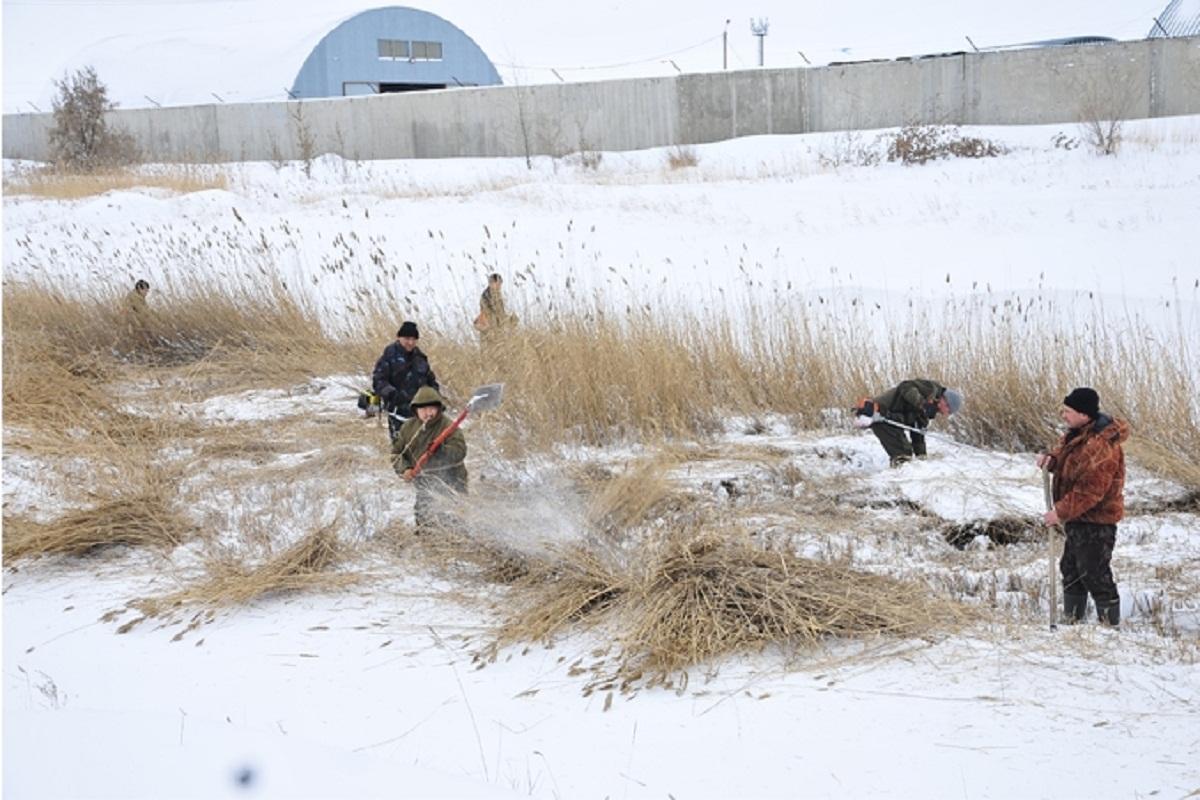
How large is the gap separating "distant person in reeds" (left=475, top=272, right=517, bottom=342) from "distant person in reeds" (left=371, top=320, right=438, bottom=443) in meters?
2.04

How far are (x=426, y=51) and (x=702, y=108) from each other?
1361 cm

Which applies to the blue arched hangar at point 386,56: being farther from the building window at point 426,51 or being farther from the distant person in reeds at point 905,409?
the distant person in reeds at point 905,409

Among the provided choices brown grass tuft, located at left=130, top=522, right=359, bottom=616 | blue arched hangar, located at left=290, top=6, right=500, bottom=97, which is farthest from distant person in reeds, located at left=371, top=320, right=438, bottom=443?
blue arched hangar, located at left=290, top=6, right=500, bottom=97

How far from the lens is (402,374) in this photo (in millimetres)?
7918

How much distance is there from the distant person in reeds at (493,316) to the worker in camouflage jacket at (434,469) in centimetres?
300

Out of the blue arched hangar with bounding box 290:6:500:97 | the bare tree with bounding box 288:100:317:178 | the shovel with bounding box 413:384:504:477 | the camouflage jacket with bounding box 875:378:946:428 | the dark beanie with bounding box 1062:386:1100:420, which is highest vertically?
the blue arched hangar with bounding box 290:6:500:97

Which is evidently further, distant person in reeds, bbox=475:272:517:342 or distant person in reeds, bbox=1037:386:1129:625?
distant person in reeds, bbox=475:272:517:342

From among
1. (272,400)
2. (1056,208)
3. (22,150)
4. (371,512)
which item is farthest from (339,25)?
(371,512)

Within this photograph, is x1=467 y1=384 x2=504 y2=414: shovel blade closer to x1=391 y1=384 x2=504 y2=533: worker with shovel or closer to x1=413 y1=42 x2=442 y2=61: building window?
x1=391 y1=384 x2=504 y2=533: worker with shovel

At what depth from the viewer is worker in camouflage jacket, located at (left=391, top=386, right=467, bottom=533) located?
22.5 ft

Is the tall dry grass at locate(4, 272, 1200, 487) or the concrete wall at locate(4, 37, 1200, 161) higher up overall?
the concrete wall at locate(4, 37, 1200, 161)

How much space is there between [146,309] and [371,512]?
6.14m

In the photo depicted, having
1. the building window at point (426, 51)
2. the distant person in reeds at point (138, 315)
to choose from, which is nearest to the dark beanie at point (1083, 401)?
the distant person in reeds at point (138, 315)

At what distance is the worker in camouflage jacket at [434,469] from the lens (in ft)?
22.5
